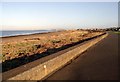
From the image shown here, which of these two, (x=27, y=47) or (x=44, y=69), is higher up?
(x=44, y=69)

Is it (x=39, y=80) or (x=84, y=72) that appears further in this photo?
(x=84, y=72)

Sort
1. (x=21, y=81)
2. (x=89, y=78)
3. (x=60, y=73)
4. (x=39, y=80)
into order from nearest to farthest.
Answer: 1. (x=21, y=81)
2. (x=39, y=80)
3. (x=89, y=78)
4. (x=60, y=73)

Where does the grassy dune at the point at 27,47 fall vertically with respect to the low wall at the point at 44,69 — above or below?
below

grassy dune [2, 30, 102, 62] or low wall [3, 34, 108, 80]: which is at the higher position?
low wall [3, 34, 108, 80]

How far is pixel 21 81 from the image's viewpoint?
24.3 ft

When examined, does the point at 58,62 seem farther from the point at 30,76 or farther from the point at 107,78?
the point at 30,76

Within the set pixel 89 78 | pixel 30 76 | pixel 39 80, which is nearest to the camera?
pixel 30 76

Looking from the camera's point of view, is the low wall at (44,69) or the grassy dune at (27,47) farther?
the grassy dune at (27,47)

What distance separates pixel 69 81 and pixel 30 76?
6.70ft

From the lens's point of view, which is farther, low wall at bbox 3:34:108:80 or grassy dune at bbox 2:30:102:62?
grassy dune at bbox 2:30:102:62

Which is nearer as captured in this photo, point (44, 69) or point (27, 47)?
point (44, 69)

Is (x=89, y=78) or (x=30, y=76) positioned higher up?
(x=30, y=76)

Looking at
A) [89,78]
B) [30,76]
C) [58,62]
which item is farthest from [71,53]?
[30,76]

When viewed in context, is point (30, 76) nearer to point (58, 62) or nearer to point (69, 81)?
point (69, 81)
